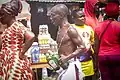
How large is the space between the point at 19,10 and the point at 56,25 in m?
0.41

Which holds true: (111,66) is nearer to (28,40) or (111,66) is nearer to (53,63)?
(53,63)

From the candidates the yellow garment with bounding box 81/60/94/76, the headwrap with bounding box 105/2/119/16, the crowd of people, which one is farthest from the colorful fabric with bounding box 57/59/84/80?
Answer: the headwrap with bounding box 105/2/119/16

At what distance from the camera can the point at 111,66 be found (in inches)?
126

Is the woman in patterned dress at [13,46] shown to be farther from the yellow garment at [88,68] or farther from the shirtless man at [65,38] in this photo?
the yellow garment at [88,68]

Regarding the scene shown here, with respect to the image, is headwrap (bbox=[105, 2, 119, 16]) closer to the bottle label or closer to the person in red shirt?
the person in red shirt

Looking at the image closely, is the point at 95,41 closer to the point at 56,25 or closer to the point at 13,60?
the point at 56,25

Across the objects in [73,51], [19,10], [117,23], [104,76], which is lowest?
[104,76]

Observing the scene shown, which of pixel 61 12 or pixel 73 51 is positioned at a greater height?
pixel 61 12

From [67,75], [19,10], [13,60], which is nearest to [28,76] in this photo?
[13,60]

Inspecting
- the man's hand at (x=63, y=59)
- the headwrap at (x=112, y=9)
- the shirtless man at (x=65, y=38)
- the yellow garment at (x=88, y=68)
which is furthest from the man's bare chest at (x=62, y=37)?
the headwrap at (x=112, y=9)

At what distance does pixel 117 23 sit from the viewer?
3207 mm

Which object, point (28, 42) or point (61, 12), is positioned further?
point (61, 12)

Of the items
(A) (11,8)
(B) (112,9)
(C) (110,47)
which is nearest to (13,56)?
(A) (11,8)

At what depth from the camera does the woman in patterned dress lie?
2.96m
